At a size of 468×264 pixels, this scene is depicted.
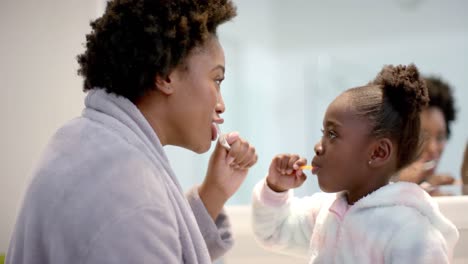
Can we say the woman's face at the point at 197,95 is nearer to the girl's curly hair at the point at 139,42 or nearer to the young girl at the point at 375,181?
the girl's curly hair at the point at 139,42

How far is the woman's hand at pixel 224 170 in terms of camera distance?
3.63 feet

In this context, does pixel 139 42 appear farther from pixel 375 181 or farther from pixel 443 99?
pixel 443 99

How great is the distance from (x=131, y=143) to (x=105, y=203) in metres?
0.11

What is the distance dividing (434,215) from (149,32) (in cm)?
59

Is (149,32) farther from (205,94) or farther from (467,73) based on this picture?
(467,73)

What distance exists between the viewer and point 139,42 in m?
0.82

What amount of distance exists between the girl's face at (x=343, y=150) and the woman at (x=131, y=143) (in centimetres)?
21

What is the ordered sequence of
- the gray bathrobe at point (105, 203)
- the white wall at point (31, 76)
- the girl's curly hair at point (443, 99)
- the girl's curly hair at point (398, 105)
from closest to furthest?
the gray bathrobe at point (105, 203)
the girl's curly hair at point (398, 105)
the white wall at point (31, 76)
the girl's curly hair at point (443, 99)

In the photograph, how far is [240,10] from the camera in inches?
100

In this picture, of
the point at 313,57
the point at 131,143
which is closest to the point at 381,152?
the point at 131,143

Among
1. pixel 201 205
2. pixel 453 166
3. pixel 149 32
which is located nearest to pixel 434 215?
pixel 201 205

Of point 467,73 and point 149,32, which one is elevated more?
point 149,32

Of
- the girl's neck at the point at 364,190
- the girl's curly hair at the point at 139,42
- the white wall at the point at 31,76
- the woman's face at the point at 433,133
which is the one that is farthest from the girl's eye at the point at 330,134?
the white wall at the point at 31,76

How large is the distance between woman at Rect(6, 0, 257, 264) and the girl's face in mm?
215
